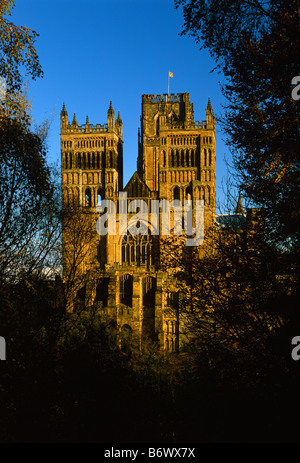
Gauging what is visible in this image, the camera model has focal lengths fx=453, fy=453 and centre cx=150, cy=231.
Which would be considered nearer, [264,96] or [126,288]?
[264,96]

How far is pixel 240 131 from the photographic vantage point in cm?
871

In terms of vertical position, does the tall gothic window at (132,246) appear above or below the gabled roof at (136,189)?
below

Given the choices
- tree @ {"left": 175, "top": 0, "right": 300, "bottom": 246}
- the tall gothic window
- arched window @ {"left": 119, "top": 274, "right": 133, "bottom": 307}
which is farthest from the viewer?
the tall gothic window

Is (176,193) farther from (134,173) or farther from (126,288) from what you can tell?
(126,288)

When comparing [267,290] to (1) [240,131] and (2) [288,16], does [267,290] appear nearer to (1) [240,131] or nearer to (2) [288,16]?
(1) [240,131]

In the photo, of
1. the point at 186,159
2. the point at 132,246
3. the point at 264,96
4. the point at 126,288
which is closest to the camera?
the point at 264,96

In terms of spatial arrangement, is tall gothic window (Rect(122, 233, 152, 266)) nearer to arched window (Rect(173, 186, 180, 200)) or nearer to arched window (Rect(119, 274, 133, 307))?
arched window (Rect(173, 186, 180, 200))

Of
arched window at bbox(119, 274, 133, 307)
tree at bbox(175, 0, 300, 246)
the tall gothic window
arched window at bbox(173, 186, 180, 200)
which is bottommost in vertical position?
tree at bbox(175, 0, 300, 246)

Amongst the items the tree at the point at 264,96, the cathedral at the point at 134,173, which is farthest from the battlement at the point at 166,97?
the tree at the point at 264,96

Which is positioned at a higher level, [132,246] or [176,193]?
[176,193]

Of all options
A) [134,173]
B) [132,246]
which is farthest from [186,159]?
[132,246]

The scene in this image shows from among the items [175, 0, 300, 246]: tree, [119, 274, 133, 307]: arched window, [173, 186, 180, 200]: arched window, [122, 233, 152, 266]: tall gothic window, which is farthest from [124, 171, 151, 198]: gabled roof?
[175, 0, 300, 246]: tree

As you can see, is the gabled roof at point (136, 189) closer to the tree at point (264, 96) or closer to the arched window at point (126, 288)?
the arched window at point (126, 288)

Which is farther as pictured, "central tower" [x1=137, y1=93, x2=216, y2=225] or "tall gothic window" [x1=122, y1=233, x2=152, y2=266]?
"central tower" [x1=137, y1=93, x2=216, y2=225]
